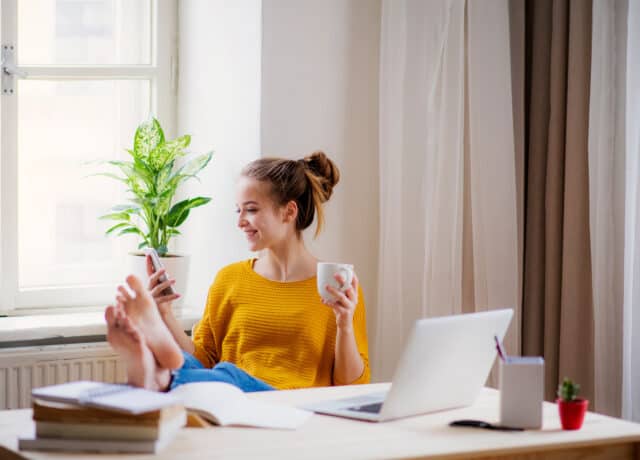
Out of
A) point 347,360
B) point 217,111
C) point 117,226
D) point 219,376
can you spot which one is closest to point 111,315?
point 219,376

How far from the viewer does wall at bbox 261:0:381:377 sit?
2691mm

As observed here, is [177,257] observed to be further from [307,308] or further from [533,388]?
[533,388]

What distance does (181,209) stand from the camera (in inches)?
108

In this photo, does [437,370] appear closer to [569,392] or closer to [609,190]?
[569,392]

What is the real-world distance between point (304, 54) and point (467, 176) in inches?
23.4

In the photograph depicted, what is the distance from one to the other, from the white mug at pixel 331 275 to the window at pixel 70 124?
116cm

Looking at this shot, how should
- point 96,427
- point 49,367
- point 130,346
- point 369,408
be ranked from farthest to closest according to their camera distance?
point 49,367, point 369,408, point 130,346, point 96,427

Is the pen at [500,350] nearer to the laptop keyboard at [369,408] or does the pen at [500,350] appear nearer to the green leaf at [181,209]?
the laptop keyboard at [369,408]

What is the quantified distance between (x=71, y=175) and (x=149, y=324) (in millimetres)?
1422

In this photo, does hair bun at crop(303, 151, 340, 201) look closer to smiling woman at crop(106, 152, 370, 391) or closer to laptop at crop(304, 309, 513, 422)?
smiling woman at crop(106, 152, 370, 391)

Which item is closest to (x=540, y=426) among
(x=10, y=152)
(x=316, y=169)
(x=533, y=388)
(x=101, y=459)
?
(x=533, y=388)

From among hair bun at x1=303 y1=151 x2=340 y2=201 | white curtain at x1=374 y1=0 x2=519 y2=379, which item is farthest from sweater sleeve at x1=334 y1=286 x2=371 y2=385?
white curtain at x1=374 y1=0 x2=519 y2=379

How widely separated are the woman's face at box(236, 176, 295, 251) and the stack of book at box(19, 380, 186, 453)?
0.97 m

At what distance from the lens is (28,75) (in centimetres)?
281
